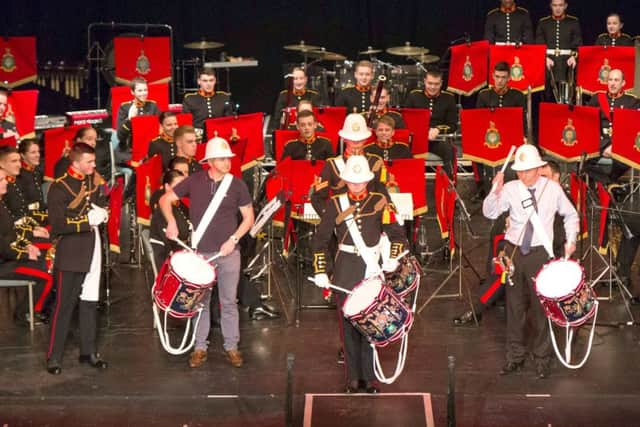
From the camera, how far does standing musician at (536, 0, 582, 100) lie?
18.6 meters

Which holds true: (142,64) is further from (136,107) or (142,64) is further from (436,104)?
(436,104)

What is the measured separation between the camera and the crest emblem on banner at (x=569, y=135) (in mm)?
15148

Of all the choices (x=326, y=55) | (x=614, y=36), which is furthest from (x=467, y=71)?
(x=326, y=55)

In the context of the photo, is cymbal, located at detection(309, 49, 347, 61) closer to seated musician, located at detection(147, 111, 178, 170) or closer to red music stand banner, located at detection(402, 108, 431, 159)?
red music stand banner, located at detection(402, 108, 431, 159)

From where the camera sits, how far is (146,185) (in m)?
13.2

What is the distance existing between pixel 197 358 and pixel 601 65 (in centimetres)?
845

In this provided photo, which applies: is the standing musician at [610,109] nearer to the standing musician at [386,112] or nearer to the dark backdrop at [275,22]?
the standing musician at [386,112]

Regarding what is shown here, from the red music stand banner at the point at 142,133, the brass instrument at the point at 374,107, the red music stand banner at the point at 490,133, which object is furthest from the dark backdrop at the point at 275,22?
the brass instrument at the point at 374,107

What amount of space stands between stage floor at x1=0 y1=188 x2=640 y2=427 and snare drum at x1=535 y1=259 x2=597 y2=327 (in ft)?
2.14

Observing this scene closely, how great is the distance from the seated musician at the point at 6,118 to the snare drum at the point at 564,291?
702cm

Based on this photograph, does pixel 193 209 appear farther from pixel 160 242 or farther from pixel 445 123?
pixel 445 123

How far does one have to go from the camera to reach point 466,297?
13.8m

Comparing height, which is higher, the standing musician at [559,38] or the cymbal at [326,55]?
the standing musician at [559,38]

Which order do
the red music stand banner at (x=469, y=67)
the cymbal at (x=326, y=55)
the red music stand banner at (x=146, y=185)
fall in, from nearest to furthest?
1. the red music stand banner at (x=146, y=185)
2. the red music stand banner at (x=469, y=67)
3. the cymbal at (x=326, y=55)
